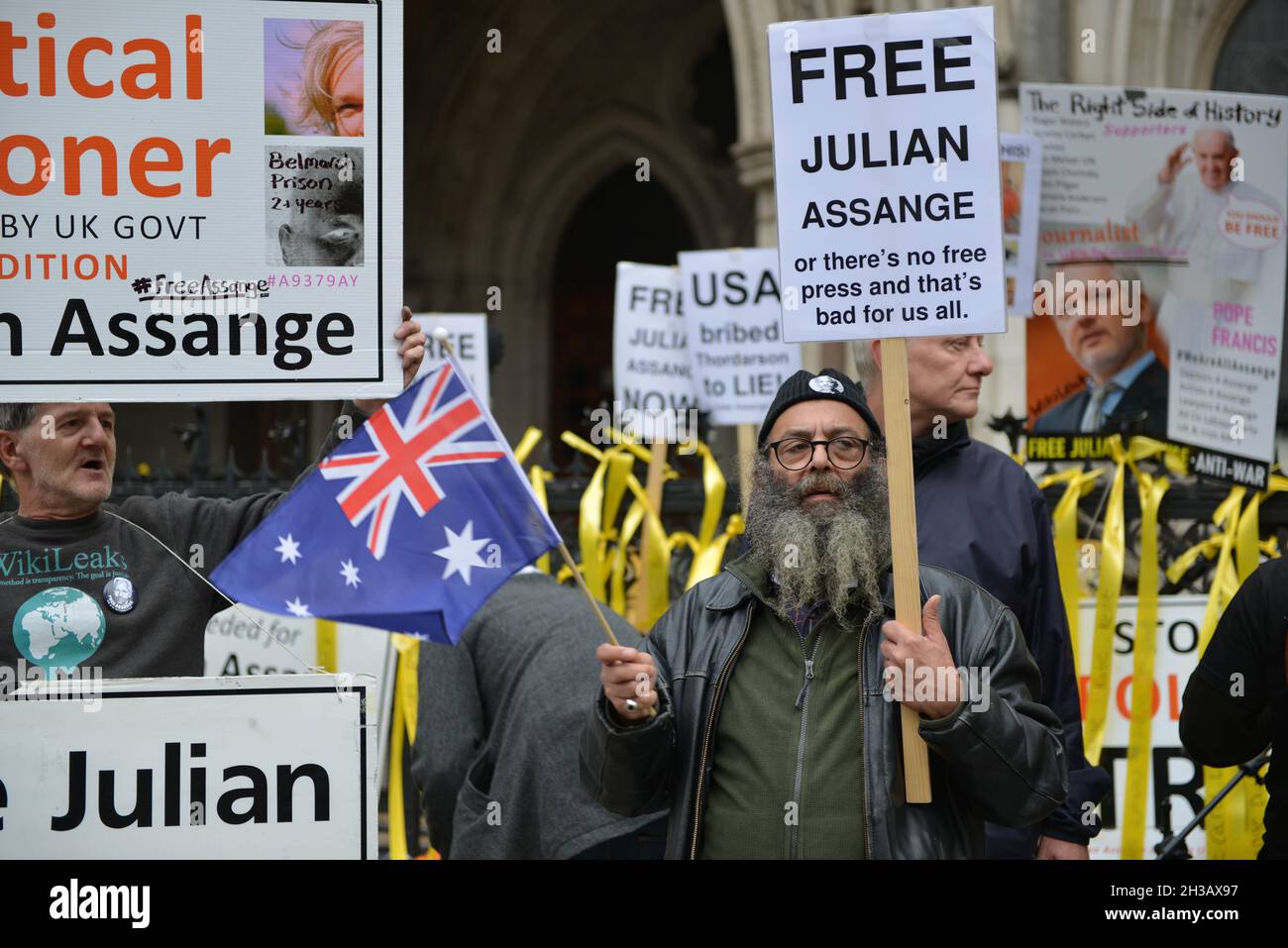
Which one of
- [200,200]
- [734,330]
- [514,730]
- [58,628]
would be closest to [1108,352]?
[734,330]

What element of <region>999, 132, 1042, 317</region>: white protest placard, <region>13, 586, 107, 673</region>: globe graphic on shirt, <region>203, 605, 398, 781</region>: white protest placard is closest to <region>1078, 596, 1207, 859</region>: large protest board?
<region>999, 132, 1042, 317</region>: white protest placard

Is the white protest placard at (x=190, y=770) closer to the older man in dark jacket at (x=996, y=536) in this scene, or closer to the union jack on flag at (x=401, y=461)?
the union jack on flag at (x=401, y=461)

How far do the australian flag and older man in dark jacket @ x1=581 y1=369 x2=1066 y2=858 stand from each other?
1.35ft

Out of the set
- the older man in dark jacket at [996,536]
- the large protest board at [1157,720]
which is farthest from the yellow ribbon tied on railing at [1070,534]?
the older man in dark jacket at [996,536]

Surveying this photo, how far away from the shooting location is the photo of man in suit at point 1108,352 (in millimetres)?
6621

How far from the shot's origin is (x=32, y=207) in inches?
125

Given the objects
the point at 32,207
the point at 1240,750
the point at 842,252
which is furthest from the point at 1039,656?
the point at 32,207

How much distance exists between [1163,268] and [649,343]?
262 centimetres

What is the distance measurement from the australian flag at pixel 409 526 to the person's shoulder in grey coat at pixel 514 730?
104 cm

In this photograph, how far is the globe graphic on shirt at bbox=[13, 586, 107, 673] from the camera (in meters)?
3.11

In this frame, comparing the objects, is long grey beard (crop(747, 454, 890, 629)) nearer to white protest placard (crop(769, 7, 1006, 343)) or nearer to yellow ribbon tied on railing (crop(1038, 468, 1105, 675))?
white protest placard (crop(769, 7, 1006, 343))

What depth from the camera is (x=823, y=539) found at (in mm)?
3229
